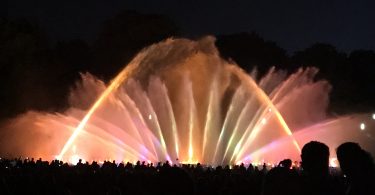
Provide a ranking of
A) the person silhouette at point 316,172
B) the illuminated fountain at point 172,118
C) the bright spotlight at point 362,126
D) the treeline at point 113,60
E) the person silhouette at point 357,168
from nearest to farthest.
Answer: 1. the person silhouette at point 357,168
2. the person silhouette at point 316,172
3. the illuminated fountain at point 172,118
4. the treeline at point 113,60
5. the bright spotlight at point 362,126

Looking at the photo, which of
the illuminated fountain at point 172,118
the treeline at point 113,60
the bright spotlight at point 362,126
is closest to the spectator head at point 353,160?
the illuminated fountain at point 172,118

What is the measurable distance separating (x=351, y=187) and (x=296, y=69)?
202ft

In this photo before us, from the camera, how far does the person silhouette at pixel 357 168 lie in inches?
200

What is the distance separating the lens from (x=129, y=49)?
57.8 meters

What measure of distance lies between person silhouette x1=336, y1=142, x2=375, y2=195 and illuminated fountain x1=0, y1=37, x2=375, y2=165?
36.4 meters

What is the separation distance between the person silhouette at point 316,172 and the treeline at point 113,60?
157ft

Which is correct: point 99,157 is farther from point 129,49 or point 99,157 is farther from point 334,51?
point 334,51

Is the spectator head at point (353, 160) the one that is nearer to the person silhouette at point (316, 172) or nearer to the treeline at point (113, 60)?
the person silhouette at point (316, 172)

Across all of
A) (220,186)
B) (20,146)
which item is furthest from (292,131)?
(220,186)

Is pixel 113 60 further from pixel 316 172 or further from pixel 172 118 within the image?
pixel 316 172

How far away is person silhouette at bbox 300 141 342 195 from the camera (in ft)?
17.3

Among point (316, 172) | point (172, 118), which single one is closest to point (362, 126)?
point (172, 118)

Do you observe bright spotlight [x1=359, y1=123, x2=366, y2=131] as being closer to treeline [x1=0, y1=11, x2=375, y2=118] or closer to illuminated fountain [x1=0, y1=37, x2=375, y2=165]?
treeline [x1=0, y1=11, x2=375, y2=118]

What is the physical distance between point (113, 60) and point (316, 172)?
5196 cm
